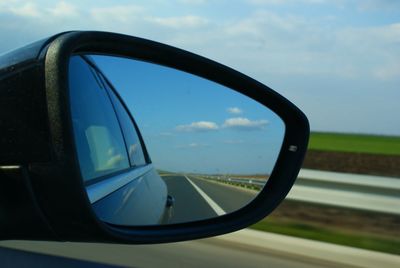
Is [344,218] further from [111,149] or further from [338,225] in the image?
[111,149]


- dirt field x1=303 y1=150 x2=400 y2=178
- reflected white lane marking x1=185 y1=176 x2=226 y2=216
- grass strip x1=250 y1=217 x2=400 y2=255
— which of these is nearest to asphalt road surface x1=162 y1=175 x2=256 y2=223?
reflected white lane marking x1=185 y1=176 x2=226 y2=216

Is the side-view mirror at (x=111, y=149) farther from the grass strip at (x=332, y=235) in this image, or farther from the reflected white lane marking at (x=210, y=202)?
the grass strip at (x=332, y=235)

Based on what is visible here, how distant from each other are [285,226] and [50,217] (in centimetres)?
621

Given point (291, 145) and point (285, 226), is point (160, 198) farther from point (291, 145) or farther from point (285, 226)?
point (285, 226)

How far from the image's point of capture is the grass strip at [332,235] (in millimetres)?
6209

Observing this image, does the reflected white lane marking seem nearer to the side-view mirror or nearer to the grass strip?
the side-view mirror

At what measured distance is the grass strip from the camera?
6209 mm

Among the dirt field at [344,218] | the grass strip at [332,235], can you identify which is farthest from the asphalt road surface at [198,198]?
the dirt field at [344,218]

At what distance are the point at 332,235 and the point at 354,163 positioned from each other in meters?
14.3

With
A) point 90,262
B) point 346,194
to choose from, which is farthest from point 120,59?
point 346,194

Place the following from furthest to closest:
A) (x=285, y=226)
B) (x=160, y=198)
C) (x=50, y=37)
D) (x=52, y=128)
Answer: (x=285, y=226), (x=160, y=198), (x=50, y=37), (x=52, y=128)

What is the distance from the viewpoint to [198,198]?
7.48ft

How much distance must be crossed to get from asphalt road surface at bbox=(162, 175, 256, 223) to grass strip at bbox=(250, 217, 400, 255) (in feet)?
12.5

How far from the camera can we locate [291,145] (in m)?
2.63
